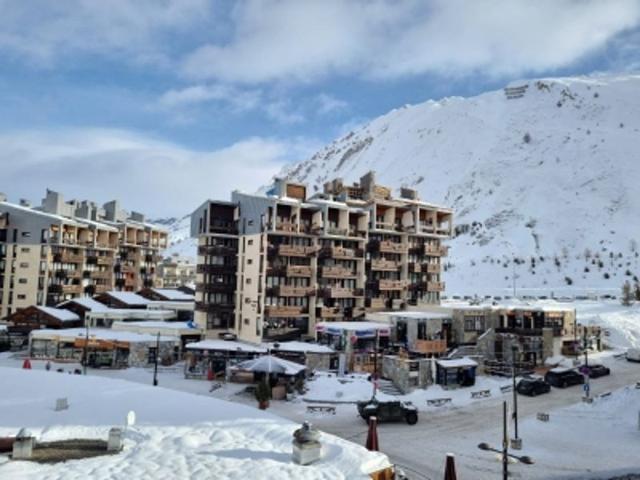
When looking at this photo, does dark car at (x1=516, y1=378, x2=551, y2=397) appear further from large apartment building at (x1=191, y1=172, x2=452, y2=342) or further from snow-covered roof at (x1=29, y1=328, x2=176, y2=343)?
snow-covered roof at (x1=29, y1=328, x2=176, y2=343)

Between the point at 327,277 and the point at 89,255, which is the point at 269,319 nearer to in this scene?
the point at 327,277

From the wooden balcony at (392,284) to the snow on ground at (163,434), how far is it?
50.8 meters

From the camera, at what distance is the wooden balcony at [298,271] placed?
6109cm

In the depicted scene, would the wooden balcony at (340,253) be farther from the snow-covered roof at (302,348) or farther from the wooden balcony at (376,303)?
the snow-covered roof at (302,348)

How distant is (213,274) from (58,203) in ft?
137

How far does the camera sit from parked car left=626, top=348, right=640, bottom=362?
2280 inches

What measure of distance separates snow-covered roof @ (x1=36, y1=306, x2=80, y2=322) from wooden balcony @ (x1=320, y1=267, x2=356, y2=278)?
109 ft

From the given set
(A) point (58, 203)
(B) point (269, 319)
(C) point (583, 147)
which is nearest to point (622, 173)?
(C) point (583, 147)

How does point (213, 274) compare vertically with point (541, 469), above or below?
above

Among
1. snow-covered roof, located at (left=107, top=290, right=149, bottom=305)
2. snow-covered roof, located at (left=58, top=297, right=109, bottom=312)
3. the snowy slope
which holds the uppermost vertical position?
the snowy slope

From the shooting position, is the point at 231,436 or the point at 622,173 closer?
the point at 231,436

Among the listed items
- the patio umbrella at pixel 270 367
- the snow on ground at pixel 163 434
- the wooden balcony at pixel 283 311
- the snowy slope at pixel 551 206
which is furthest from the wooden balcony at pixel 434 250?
the snow on ground at pixel 163 434

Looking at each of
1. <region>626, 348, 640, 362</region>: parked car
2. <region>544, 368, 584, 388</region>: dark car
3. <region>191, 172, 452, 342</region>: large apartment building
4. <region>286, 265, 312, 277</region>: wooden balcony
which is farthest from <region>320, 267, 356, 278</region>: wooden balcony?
<region>626, 348, 640, 362</region>: parked car

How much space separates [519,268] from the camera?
384 feet
